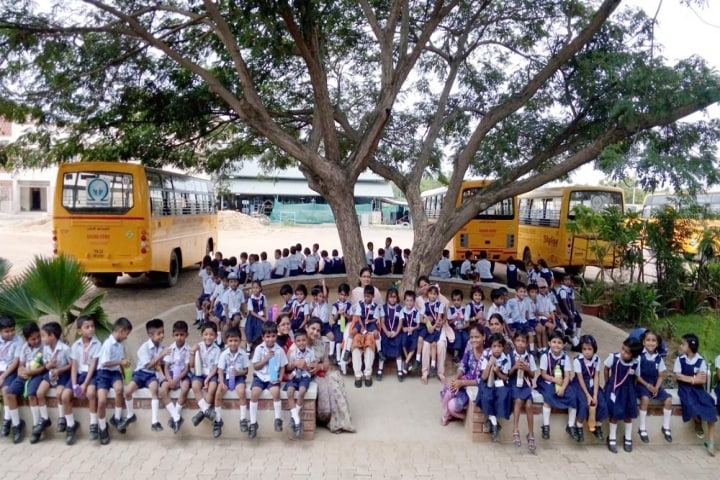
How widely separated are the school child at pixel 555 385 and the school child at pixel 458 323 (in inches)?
72.9

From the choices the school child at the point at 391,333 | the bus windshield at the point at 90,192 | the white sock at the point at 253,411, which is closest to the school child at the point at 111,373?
the white sock at the point at 253,411

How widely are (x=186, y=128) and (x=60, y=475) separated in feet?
27.4

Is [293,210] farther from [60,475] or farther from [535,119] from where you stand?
[60,475]

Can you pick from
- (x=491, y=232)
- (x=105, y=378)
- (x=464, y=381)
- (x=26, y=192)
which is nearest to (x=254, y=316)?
(x=105, y=378)

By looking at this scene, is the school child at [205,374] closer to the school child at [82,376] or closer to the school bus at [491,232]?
the school child at [82,376]

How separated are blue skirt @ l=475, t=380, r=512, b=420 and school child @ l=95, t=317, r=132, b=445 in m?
3.18

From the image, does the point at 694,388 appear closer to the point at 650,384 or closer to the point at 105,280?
the point at 650,384

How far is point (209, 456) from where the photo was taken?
4.62 m

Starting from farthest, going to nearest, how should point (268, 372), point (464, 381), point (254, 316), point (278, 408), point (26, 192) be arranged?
point (26, 192) < point (254, 316) < point (464, 381) < point (268, 372) < point (278, 408)

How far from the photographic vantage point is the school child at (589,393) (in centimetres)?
488

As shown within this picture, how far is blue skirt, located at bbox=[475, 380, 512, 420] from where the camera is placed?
488 cm

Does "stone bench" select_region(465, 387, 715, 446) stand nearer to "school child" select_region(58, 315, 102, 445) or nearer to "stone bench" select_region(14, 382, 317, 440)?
"stone bench" select_region(14, 382, 317, 440)

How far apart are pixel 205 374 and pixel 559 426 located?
127 inches

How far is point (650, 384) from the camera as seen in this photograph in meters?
5.04
